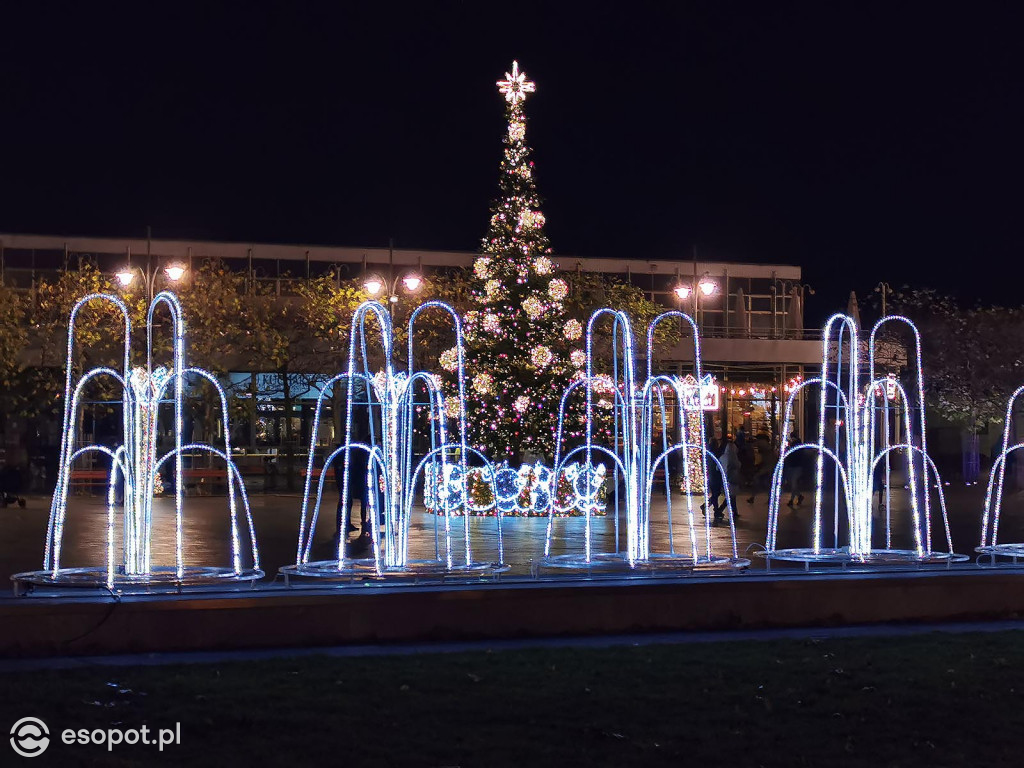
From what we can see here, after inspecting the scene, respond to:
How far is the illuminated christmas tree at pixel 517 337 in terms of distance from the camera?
85.1ft

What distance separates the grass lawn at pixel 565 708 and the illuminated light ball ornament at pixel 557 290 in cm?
1675

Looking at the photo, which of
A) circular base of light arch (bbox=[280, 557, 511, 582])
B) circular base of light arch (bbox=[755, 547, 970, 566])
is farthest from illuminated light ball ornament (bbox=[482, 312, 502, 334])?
circular base of light arch (bbox=[280, 557, 511, 582])

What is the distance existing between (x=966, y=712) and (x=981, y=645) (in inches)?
95.4

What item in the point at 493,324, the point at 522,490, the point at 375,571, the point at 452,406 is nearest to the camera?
the point at 375,571

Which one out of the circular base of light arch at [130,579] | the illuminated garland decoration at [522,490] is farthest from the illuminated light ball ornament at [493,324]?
the circular base of light arch at [130,579]

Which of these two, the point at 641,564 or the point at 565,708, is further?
the point at 641,564

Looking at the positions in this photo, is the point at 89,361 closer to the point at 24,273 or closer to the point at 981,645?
the point at 24,273

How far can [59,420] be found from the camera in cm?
4359

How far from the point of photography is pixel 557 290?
1028 inches

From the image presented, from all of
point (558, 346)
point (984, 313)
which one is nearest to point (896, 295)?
point (984, 313)

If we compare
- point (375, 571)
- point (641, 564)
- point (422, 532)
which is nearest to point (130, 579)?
point (375, 571)

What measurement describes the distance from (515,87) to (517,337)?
4.83 m

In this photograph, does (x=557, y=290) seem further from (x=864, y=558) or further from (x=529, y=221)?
(x=864, y=558)

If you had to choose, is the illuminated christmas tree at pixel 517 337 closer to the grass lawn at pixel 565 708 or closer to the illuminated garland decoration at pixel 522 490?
the illuminated garland decoration at pixel 522 490
